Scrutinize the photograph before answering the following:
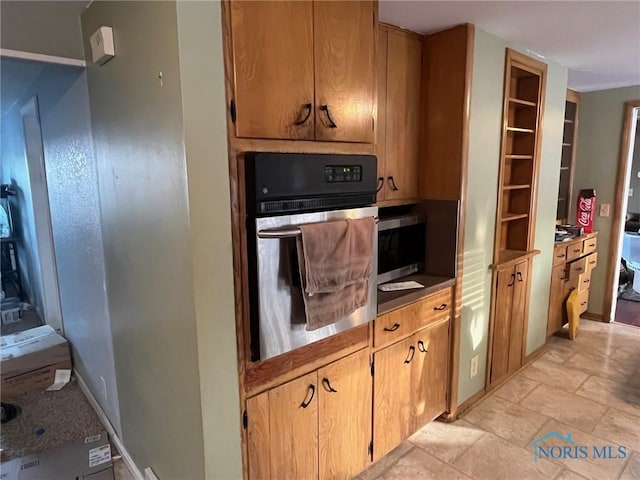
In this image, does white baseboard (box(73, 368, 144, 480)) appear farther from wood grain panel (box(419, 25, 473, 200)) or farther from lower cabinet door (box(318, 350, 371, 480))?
wood grain panel (box(419, 25, 473, 200))

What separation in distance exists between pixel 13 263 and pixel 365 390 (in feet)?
15.3

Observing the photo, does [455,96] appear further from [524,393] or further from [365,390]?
[524,393]

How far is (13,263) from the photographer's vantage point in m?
4.62

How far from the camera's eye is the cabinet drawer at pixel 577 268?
3.59 metres

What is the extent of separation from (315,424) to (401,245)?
1.06 metres

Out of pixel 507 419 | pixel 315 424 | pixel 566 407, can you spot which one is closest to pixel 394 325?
pixel 315 424

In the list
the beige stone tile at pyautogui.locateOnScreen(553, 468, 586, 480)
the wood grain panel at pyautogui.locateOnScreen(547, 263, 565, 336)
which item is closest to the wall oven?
the beige stone tile at pyautogui.locateOnScreen(553, 468, 586, 480)

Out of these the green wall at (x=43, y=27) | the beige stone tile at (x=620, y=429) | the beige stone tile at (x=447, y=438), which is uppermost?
the green wall at (x=43, y=27)

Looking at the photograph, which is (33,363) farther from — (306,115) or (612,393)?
(612,393)

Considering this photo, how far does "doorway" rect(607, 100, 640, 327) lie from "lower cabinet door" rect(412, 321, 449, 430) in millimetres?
2675

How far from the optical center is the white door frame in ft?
10.1

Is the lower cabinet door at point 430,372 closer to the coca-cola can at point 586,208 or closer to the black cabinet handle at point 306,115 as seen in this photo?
the black cabinet handle at point 306,115

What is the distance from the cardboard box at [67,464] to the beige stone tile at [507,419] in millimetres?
2046

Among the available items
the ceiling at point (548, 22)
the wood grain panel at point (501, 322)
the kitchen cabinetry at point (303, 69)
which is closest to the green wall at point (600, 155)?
the ceiling at point (548, 22)
